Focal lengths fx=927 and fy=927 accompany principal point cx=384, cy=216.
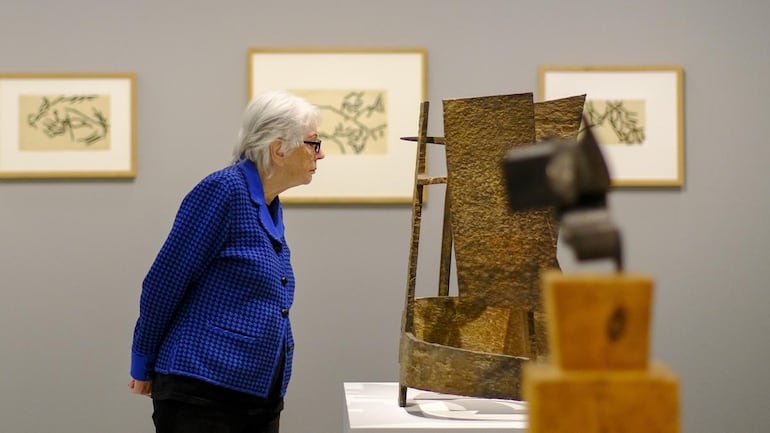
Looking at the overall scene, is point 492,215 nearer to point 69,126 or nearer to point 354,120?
point 354,120

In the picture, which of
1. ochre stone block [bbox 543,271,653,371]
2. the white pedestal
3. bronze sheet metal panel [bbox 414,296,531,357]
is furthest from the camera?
bronze sheet metal panel [bbox 414,296,531,357]

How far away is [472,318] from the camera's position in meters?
2.86

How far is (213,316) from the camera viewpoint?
250 cm

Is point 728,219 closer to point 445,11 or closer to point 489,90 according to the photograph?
point 489,90

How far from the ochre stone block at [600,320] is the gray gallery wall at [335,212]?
2.68 meters

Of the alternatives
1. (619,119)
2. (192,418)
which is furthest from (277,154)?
(619,119)

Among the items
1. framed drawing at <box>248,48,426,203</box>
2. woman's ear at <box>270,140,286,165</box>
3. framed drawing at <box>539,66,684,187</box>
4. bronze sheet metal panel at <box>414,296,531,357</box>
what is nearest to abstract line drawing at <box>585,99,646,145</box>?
framed drawing at <box>539,66,684,187</box>

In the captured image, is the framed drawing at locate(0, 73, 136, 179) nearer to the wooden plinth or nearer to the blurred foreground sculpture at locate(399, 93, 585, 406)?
the blurred foreground sculpture at locate(399, 93, 585, 406)

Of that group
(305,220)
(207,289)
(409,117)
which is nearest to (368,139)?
(409,117)

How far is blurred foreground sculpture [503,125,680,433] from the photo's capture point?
1.16 meters

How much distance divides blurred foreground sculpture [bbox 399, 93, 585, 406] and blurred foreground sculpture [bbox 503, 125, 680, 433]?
1.18 metres

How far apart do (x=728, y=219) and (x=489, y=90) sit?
116cm

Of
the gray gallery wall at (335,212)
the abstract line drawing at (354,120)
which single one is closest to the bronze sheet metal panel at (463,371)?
the gray gallery wall at (335,212)

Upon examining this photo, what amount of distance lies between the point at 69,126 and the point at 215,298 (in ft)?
5.61
